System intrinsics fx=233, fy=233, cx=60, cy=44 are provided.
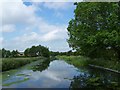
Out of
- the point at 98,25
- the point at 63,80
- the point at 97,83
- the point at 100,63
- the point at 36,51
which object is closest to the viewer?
the point at 97,83

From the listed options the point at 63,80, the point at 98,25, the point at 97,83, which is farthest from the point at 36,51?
the point at 97,83

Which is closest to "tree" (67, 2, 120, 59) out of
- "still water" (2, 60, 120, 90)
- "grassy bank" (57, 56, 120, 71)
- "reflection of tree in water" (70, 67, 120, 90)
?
"grassy bank" (57, 56, 120, 71)

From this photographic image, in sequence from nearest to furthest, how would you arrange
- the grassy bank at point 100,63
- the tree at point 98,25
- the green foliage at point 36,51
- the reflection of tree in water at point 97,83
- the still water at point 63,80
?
the reflection of tree in water at point 97,83
the still water at point 63,80
the grassy bank at point 100,63
the tree at point 98,25
the green foliage at point 36,51

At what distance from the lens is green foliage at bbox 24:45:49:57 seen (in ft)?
416

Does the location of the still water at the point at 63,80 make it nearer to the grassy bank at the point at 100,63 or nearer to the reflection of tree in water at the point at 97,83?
the reflection of tree in water at the point at 97,83

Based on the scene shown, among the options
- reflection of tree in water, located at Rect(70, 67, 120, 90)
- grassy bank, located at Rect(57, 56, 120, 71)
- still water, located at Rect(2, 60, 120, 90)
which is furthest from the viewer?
grassy bank, located at Rect(57, 56, 120, 71)

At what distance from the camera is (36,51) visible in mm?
131125

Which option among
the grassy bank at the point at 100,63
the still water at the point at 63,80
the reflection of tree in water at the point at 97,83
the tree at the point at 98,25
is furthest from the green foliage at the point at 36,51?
the reflection of tree in water at the point at 97,83

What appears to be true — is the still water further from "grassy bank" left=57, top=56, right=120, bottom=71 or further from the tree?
the tree

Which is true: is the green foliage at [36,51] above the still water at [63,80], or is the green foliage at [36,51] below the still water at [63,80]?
above

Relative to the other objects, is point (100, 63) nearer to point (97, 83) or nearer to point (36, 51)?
point (97, 83)

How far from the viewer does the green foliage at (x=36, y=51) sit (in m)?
127

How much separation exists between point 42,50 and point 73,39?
98834 mm

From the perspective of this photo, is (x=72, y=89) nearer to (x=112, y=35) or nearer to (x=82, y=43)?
(x=112, y=35)
